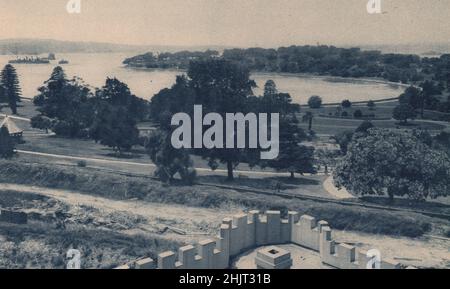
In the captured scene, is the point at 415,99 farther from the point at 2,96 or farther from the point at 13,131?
the point at 2,96

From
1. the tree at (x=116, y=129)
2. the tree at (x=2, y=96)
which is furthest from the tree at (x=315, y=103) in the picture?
the tree at (x=2, y=96)

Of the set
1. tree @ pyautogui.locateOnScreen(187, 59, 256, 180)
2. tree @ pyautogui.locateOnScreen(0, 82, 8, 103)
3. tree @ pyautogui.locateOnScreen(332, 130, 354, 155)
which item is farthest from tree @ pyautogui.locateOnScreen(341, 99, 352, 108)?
tree @ pyautogui.locateOnScreen(0, 82, 8, 103)

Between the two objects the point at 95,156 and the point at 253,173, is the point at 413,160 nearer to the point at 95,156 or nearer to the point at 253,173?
the point at 253,173

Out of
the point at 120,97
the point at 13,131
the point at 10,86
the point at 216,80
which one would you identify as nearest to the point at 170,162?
the point at 13,131

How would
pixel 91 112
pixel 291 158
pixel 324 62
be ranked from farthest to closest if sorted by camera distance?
pixel 324 62 → pixel 91 112 → pixel 291 158

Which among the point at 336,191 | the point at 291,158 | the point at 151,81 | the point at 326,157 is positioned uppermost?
the point at 151,81

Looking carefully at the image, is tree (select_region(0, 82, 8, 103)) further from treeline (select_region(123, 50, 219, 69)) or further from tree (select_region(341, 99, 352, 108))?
tree (select_region(341, 99, 352, 108))
